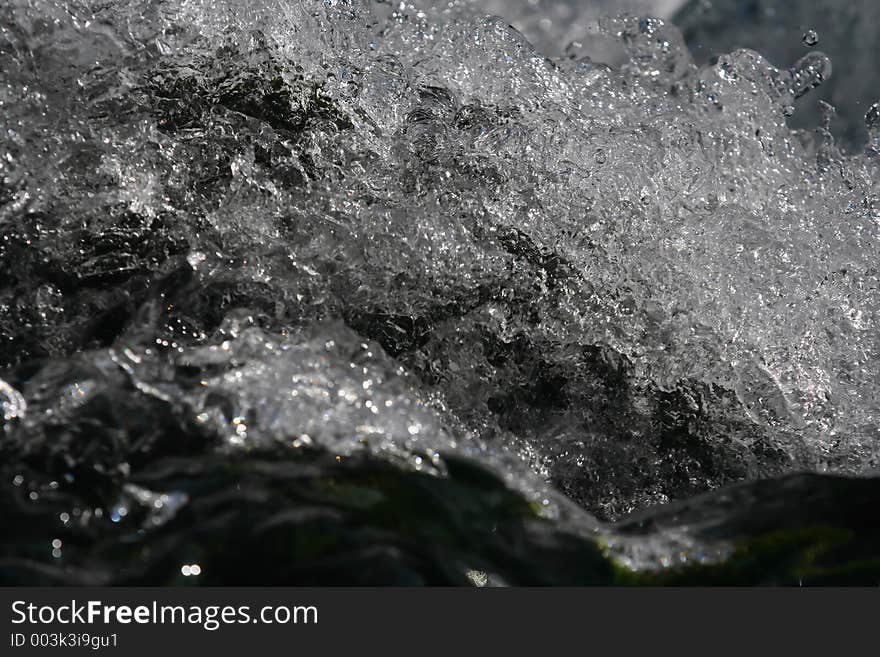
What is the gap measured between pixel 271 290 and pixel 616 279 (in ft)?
2.01

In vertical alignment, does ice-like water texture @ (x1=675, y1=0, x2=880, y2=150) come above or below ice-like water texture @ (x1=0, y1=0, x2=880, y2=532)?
above

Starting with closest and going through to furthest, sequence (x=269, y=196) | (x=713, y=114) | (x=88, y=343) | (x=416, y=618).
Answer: (x=416, y=618) → (x=88, y=343) → (x=269, y=196) → (x=713, y=114)

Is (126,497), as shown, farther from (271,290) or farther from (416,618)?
(271,290)

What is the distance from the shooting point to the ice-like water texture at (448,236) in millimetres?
1380

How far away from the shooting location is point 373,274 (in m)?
1.48

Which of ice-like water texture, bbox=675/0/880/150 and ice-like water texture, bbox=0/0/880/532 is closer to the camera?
ice-like water texture, bbox=0/0/880/532

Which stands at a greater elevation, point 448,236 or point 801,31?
point 801,31

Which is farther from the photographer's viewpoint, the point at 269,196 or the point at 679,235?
the point at 679,235

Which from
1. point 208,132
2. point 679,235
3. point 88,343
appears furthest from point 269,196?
point 679,235

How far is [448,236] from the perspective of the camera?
1522 millimetres

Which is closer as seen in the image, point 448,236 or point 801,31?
point 448,236

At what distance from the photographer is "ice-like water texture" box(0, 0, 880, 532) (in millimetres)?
1380

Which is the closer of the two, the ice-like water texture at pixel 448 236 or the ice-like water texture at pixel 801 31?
the ice-like water texture at pixel 448 236

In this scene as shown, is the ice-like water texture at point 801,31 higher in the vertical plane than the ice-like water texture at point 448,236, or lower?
higher
